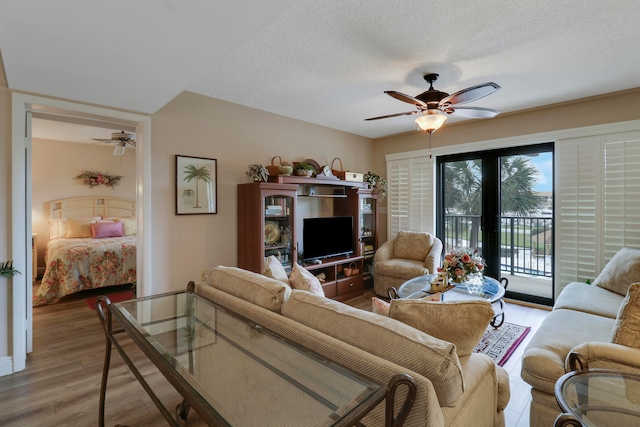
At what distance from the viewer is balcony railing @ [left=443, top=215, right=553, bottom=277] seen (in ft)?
13.2

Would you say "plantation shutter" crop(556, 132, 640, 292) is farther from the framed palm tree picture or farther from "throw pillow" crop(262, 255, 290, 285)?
the framed palm tree picture

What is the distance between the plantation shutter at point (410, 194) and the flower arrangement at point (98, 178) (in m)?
5.42

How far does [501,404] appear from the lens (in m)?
1.58

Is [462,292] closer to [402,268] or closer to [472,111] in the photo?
[402,268]

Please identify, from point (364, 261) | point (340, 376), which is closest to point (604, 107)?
point (364, 261)


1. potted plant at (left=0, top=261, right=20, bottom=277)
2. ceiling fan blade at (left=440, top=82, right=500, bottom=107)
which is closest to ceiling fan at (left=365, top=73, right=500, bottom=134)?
ceiling fan blade at (left=440, top=82, right=500, bottom=107)

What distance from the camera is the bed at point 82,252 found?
4.02 m

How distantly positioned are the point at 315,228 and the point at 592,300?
9.48 feet

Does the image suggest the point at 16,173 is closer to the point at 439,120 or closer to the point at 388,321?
the point at 388,321

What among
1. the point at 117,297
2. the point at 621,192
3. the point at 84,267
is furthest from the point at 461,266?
the point at 84,267

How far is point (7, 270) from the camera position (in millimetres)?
2320

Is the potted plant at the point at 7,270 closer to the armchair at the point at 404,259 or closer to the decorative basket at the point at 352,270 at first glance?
the decorative basket at the point at 352,270

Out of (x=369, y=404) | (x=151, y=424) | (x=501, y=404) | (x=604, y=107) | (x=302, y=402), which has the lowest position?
(x=151, y=424)

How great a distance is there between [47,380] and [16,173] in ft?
5.24
